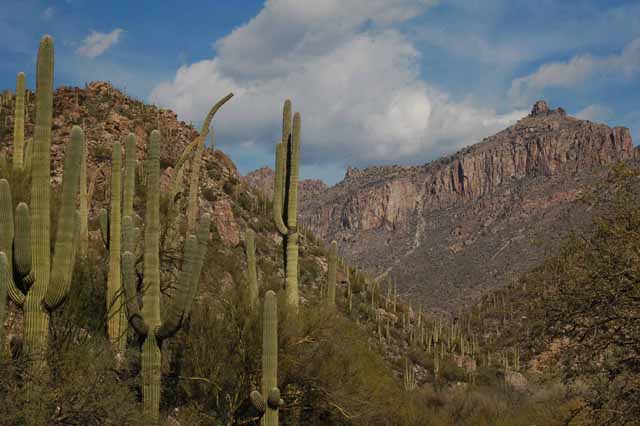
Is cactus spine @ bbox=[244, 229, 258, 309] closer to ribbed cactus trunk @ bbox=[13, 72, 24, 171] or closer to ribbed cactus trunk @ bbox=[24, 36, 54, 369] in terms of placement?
ribbed cactus trunk @ bbox=[24, 36, 54, 369]

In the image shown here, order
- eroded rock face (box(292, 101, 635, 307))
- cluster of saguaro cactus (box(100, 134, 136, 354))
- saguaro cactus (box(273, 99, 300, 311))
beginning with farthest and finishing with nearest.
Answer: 1. eroded rock face (box(292, 101, 635, 307))
2. saguaro cactus (box(273, 99, 300, 311))
3. cluster of saguaro cactus (box(100, 134, 136, 354))

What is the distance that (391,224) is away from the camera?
137125 mm

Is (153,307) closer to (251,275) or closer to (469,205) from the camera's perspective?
(251,275)

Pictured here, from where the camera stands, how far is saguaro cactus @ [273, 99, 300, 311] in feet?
46.6

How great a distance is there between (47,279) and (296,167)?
734cm

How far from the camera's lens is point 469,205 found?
383 feet

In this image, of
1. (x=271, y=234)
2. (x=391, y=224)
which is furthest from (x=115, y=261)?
(x=391, y=224)

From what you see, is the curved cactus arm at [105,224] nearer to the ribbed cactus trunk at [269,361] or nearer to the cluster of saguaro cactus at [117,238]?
the cluster of saguaro cactus at [117,238]

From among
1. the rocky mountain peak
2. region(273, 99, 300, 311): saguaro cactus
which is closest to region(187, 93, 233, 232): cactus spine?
region(273, 99, 300, 311): saguaro cactus

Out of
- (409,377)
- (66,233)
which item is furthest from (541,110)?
(66,233)

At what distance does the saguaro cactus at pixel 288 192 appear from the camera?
14.2m

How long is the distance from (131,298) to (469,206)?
111470mm

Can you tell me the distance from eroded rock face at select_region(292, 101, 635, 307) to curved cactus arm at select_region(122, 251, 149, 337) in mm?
54233

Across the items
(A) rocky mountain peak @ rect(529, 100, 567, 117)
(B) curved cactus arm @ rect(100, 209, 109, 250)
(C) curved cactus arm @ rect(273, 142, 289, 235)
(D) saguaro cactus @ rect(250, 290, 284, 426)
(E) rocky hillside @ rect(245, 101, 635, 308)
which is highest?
(A) rocky mountain peak @ rect(529, 100, 567, 117)
